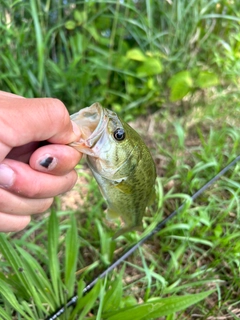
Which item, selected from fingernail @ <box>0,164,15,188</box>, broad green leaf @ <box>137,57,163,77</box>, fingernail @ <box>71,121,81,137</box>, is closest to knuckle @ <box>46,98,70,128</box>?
fingernail @ <box>71,121,81,137</box>

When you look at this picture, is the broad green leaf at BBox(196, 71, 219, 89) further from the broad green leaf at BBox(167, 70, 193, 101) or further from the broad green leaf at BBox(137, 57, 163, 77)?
the broad green leaf at BBox(137, 57, 163, 77)

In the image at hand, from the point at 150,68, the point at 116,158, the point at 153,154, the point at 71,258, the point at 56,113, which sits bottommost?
the point at 153,154

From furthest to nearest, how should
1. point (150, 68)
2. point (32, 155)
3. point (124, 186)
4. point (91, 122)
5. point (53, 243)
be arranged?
1. point (150, 68)
2. point (53, 243)
3. point (124, 186)
4. point (91, 122)
5. point (32, 155)

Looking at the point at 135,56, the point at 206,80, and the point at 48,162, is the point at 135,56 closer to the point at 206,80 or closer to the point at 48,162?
the point at 206,80

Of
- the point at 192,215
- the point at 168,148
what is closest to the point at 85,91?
the point at 168,148

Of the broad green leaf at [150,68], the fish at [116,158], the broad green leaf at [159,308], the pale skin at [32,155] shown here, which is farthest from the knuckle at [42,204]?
the broad green leaf at [150,68]

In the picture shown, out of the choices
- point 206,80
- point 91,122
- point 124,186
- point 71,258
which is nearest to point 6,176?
point 91,122

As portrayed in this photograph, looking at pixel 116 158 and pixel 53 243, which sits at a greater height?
pixel 116 158

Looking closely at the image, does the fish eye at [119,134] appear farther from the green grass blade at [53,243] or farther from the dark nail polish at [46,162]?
the green grass blade at [53,243]
